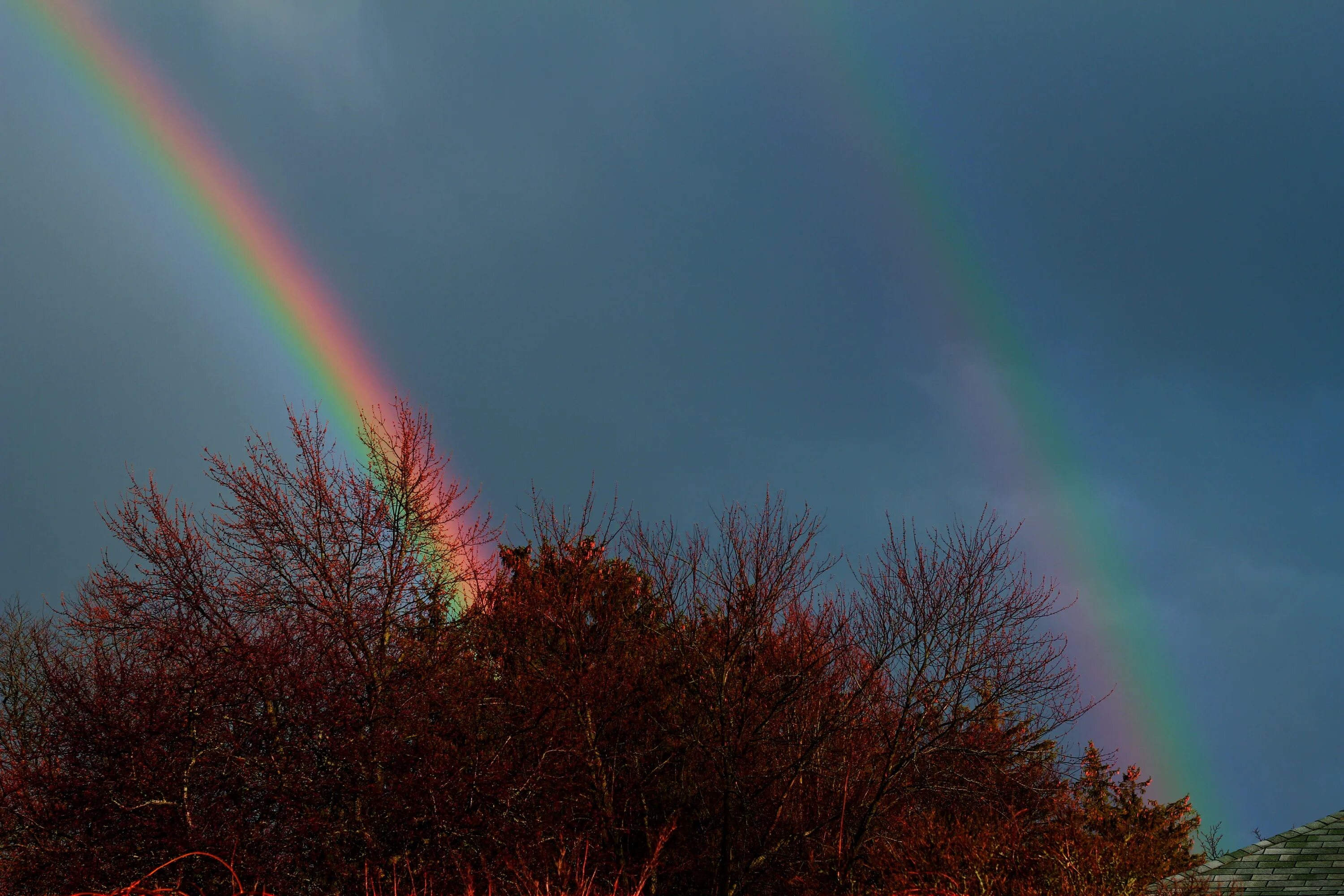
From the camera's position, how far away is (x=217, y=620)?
1455 cm

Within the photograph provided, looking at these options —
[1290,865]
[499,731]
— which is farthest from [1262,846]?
[499,731]

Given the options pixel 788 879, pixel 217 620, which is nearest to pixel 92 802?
pixel 217 620

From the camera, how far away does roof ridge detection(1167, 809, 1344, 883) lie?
14055 mm

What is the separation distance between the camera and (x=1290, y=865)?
13328 mm

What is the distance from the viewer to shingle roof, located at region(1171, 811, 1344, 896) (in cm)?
1266

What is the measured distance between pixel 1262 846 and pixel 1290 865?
A: 0.76m

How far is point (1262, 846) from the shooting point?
14086 millimetres

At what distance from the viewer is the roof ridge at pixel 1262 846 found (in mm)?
14055

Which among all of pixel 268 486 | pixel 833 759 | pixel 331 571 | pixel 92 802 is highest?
pixel 268 486

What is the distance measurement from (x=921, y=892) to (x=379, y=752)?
8554 millimetres

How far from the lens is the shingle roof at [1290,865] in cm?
1266

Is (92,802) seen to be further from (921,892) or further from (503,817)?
(921,892)

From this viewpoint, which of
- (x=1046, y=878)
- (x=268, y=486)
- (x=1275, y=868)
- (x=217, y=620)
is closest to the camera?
(x=1046, y=878)

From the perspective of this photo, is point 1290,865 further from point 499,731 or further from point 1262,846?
point 499,731
